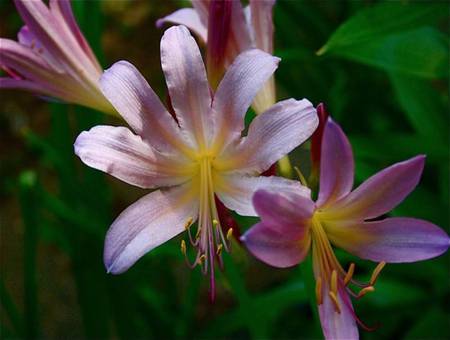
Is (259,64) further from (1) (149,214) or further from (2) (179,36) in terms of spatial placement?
(1) (149,214)

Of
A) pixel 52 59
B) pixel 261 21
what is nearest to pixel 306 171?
pixel 261 21

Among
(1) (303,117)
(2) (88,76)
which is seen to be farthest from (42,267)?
(1) (303,117)

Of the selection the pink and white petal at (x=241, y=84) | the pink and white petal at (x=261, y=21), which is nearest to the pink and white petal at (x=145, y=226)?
the pink and white petal at (x=241, y=84)

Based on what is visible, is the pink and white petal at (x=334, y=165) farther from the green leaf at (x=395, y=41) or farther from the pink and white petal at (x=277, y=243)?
the green leaf at (x=395, y=41)

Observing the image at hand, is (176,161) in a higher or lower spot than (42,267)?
higher

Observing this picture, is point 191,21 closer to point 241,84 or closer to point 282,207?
point 241,84

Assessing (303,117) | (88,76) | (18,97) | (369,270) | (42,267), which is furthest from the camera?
(18,97)

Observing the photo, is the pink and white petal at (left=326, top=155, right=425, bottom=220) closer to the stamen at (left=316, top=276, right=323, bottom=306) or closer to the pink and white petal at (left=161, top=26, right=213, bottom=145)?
the stamen at (left=316, top=276, right=323, bottom=306)
